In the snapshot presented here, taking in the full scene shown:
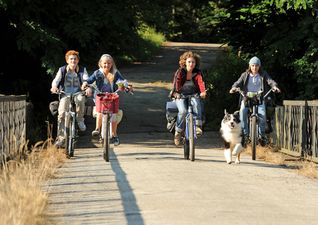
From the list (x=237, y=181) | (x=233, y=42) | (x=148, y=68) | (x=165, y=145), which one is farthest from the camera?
(x=148, y=68)

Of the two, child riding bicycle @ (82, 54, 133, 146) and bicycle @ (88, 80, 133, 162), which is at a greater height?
child riding bicycle @ (82, 54, 133, 146)

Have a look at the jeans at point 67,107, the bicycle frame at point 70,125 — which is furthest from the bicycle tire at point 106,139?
the jeans at point 67,107

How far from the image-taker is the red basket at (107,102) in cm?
1373

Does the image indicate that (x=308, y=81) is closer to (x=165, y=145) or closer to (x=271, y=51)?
(x=271, y=51)

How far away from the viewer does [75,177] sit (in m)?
11.2

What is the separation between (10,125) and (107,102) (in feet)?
6.46

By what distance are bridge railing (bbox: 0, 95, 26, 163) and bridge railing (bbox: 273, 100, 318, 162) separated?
18.2ft

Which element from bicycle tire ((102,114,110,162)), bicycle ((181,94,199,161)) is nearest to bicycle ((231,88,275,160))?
bicycle ((181,94,199,161))

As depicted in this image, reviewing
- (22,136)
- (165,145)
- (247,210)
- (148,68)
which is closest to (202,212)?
(247,210)

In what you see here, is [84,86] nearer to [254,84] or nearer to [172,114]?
[172,114]

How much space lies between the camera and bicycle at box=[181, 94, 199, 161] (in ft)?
44.8

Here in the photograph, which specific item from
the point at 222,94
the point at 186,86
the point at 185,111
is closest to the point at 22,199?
the point at 185,111

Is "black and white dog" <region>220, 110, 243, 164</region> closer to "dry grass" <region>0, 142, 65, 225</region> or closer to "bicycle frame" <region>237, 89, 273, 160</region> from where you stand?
"bicycle frame" <region>237, 89, 273, 160</region>

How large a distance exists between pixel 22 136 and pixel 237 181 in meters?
5.72
